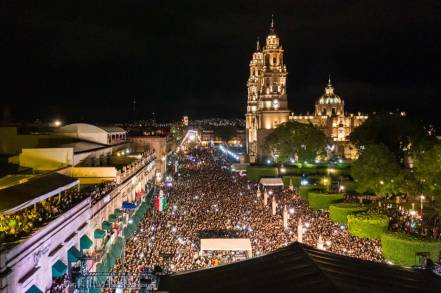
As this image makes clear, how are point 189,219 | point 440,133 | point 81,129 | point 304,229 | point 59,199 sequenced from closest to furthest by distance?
point 59,199, point 304,229, point 189,219, point 81,129, point 440,133

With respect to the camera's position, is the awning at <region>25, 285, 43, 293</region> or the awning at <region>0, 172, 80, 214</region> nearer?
the awning at <region>25, 285, 43, 293</region>

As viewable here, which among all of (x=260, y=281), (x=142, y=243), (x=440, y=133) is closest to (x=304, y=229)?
(x=142, y=243)

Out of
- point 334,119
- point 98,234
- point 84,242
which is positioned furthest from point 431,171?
point 334,119

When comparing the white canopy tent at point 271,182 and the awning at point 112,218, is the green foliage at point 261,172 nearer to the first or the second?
the white canopy tent at point 271,182

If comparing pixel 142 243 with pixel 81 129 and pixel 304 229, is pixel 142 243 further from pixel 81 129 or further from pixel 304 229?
pixel 81 129

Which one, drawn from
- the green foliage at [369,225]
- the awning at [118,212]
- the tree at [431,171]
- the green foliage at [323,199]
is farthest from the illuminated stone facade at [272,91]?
the green foliage at [369,225]

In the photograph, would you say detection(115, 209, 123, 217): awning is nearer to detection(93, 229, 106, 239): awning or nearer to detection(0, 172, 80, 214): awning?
detection(93, 229, 106, 239): awning

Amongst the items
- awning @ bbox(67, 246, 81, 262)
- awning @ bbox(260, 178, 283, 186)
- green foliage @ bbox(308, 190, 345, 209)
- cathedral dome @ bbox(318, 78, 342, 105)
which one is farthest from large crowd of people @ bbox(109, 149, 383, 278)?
cathedral dome @ bbox(318, 78, 342, 105)
